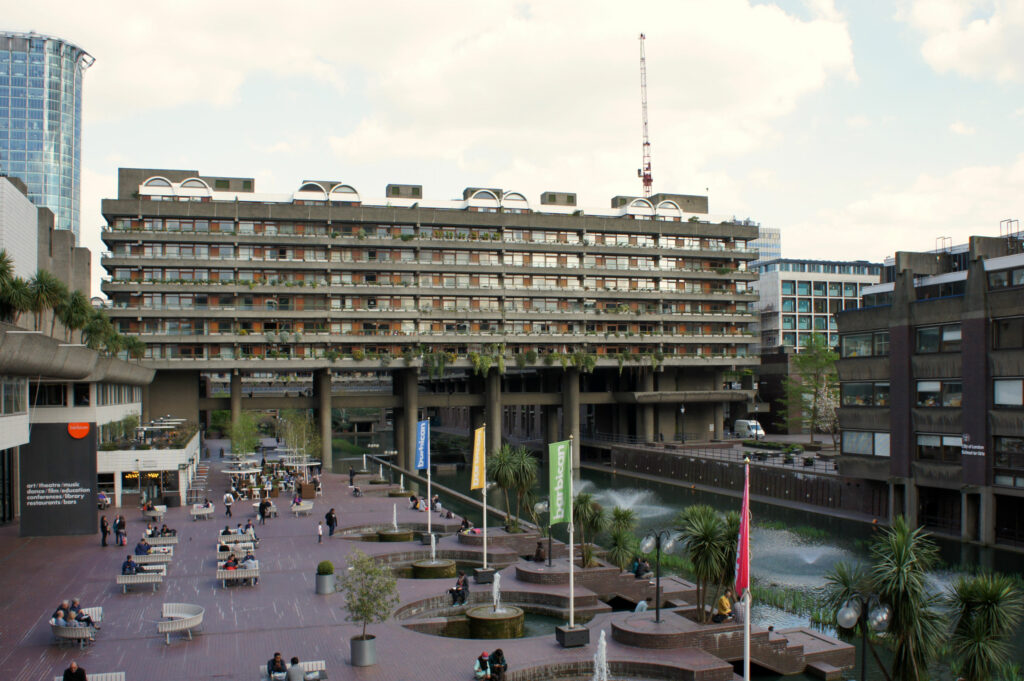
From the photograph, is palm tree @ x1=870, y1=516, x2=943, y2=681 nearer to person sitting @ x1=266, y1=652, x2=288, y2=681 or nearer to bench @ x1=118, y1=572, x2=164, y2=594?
person sitting @ x1=266, y1=652, x2=288, y2=681

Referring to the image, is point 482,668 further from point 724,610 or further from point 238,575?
point 238,575

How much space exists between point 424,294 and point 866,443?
50.6m

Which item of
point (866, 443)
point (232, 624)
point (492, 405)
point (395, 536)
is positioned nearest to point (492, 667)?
point (232, 624)

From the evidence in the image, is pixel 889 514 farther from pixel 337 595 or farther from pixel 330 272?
pixel 330 272

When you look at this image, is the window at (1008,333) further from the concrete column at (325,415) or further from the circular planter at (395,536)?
the concrete column at (325,415)

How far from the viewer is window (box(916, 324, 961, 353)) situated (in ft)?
175

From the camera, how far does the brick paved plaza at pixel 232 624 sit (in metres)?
26.4

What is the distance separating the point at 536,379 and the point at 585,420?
11.4 meters

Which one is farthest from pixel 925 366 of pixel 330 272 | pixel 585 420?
pixel 585 420

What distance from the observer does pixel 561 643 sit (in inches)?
1120

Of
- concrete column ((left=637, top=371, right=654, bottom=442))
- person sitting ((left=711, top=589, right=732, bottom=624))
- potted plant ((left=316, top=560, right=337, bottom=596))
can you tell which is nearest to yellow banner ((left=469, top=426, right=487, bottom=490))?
potted plant ((left=316, top=560, right=337, bottom=596))

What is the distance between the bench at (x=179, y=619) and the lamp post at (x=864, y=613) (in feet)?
65.7

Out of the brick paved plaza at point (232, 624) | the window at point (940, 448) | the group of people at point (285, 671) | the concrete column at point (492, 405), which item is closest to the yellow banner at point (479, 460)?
the brick paved plaza at point (232, 624)

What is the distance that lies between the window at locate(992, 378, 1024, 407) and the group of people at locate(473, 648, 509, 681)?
122 ft
